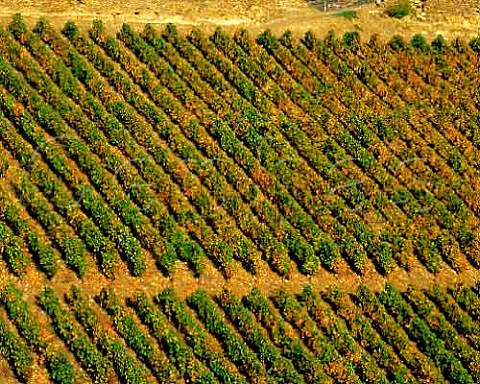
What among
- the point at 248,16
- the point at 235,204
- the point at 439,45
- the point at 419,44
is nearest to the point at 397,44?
the point at 419,44

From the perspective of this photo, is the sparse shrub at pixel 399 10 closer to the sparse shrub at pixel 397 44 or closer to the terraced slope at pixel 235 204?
the sparse shrub at pixel 397 44

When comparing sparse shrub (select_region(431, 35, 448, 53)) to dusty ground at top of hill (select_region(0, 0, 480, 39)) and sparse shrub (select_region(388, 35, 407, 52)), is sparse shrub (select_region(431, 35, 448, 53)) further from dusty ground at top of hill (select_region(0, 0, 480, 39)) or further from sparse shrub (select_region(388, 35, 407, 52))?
sparse shrub (select_region(388, 35, 407, 52))

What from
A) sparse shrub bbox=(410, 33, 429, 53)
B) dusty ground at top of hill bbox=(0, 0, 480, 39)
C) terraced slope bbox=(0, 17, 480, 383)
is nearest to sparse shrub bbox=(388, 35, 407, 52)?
terraced slope bbox=(0, 17, 480, 383)

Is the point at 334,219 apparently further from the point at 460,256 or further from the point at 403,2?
the point at 403,2

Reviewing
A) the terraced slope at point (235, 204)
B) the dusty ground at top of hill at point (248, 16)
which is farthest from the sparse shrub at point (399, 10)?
the terraced slope at point (235, 204)

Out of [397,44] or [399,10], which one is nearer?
[397,44]

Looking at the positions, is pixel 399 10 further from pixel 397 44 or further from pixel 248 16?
pixel 248 16
